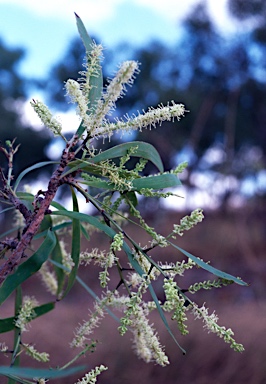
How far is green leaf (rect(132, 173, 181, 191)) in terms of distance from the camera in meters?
0.49

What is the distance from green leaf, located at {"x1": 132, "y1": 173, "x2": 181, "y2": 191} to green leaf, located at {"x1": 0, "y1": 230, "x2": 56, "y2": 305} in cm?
10

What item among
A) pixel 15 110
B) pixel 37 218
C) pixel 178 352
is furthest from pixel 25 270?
pixel 15 110

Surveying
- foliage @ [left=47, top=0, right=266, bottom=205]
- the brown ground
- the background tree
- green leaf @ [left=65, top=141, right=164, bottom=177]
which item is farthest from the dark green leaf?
the background tree

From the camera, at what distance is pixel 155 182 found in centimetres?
49

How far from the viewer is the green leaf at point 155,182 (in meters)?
0.49

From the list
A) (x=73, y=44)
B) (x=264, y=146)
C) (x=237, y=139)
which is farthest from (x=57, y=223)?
(x=237, y=139)

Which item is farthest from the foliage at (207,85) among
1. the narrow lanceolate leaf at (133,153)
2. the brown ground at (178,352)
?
the narrow lanceolate leaf at (133,153)

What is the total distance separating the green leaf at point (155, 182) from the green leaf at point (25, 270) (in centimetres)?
10

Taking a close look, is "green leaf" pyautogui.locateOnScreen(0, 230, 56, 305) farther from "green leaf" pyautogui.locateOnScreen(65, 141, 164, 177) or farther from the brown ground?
the brown ground

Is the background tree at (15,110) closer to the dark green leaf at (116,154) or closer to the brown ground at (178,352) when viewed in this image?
the brown ground at (178,352)

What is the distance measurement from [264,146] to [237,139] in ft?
4.77

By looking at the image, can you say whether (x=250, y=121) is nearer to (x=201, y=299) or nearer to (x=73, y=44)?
(x=73, y=44)

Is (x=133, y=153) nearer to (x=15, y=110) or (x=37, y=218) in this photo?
(x=37, y=218)

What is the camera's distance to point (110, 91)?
1.47 ft
